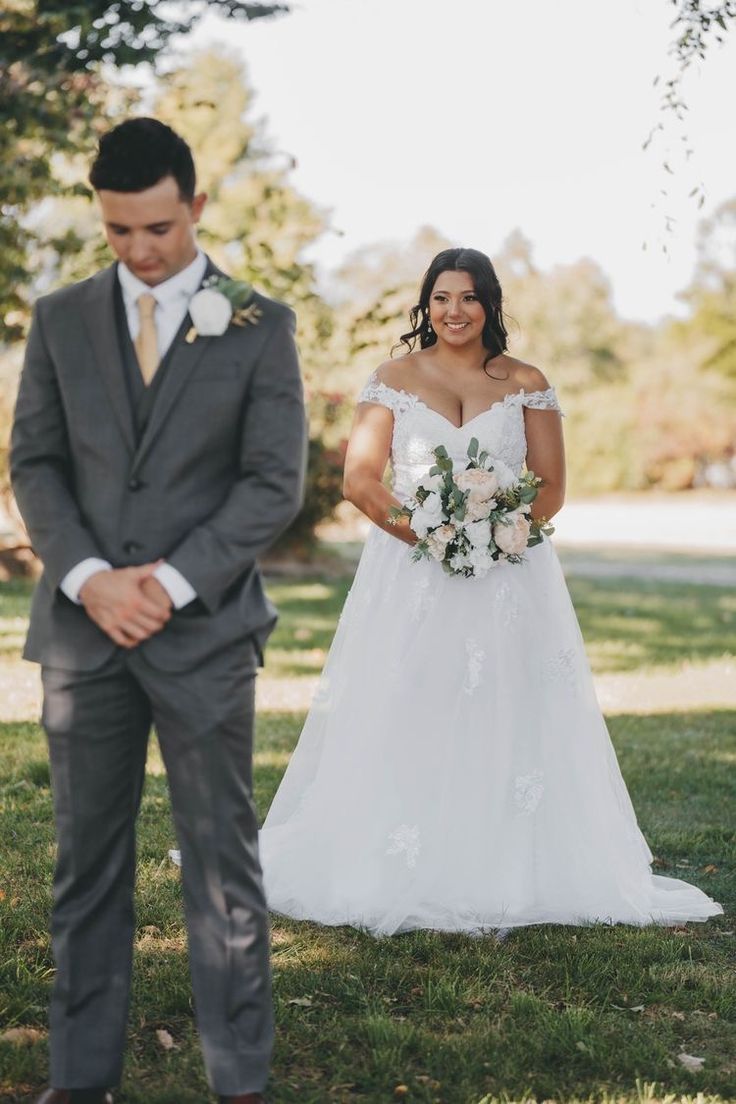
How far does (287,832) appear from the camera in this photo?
16.7ft

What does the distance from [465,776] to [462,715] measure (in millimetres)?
234

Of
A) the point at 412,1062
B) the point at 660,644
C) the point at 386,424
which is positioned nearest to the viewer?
the point at 412,1062

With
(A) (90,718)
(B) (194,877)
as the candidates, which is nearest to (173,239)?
(A) (90,718)

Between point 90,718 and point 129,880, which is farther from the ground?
point 90,718

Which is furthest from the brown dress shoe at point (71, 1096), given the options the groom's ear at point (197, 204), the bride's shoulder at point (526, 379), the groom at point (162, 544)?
the bride's shoulder at point (526, 379)

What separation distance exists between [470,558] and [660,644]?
7951 millimetres

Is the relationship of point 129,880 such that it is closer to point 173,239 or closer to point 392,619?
point 173,239

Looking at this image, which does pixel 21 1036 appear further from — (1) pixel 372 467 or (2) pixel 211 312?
(1) pixel 372 467

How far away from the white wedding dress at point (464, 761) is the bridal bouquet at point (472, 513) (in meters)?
0.18

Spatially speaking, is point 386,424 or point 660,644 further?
point 660,644

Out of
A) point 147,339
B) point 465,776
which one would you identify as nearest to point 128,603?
point 147,339

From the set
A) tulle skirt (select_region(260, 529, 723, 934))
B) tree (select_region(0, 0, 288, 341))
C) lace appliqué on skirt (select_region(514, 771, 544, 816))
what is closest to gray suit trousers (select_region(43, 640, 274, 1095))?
tulle skirt (select_region(260, 529, 723, 934))

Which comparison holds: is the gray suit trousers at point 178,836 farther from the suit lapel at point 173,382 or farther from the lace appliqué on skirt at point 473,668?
the lace appliqué on skirt at point 473,668

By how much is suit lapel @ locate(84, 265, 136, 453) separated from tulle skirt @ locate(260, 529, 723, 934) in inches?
92.9
